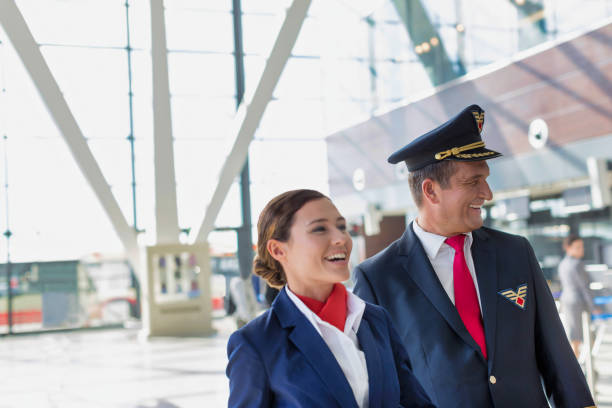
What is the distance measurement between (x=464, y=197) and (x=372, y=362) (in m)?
0.71

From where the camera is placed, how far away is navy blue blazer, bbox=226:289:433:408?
136 centimetres

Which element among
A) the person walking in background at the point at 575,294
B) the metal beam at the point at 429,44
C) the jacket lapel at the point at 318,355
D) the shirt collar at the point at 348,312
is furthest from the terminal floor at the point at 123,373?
the metal beam at the point at 429,44

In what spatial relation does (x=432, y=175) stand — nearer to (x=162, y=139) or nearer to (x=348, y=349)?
(x=348, y=349)

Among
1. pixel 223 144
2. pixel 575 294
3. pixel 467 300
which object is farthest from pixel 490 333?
pixel 223 144

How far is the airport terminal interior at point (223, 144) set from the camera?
34.2ft

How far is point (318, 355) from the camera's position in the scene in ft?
4.60

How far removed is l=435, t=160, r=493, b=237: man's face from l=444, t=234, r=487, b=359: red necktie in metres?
0.10

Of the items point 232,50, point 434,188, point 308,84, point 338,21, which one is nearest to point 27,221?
point 232,50

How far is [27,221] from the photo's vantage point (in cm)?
1567

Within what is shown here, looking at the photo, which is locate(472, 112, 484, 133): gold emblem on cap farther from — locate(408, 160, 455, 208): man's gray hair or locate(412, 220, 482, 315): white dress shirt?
locate(412, 220, 482, 315): white dress shirt

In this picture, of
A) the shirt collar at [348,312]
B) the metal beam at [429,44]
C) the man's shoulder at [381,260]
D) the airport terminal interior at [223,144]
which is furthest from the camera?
the metal beam at [429,44]

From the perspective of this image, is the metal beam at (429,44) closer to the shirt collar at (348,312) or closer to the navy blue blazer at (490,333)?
the navy blue blazer at (490,333)

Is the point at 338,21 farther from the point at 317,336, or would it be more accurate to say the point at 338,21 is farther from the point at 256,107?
the point at 317,336

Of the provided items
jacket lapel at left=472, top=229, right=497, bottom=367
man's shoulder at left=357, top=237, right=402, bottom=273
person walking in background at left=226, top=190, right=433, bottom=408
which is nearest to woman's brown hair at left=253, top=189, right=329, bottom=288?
person walking in background at left=226, top=190, right=433, bottom=408
